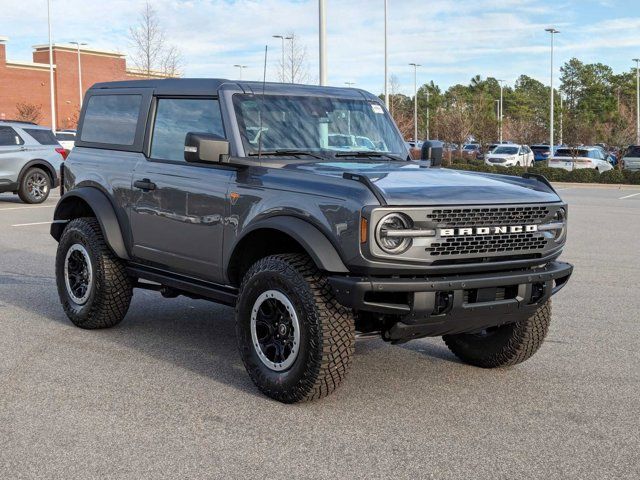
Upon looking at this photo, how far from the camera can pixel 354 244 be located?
502 cm

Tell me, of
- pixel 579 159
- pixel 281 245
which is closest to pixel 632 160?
pixel 579 159

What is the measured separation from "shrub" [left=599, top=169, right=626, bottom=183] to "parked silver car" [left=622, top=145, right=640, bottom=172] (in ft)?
8.15

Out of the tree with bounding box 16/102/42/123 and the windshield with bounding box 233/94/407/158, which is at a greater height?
the tree with bounding box 16/102/42/123

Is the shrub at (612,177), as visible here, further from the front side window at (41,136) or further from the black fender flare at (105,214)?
the black fender flare at (105,214)

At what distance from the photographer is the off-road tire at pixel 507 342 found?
607 cm

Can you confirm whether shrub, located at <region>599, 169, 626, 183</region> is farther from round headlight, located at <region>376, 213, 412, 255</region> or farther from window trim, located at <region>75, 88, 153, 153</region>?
round headlight, located at <region>376, 213, 412, 255</region>

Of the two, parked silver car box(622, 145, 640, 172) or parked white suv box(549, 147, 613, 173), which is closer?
parked silver car box(622, 145, 640, 172)

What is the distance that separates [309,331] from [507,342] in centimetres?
161

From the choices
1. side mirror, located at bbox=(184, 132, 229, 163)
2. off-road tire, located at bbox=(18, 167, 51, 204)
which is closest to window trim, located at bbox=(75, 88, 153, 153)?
side mirror, located at bbox=(184, 132, 229, 163)

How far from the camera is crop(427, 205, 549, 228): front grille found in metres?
5.12

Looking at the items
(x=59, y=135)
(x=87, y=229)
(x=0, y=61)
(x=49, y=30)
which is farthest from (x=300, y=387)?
(x=0, y=61)

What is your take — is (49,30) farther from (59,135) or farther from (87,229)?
(87,229)

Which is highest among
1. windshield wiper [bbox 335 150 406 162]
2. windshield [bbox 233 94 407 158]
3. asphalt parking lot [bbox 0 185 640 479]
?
windshield [bbox 233 94 407 158]

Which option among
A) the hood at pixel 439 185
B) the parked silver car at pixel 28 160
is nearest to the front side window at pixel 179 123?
the hood at pixel 439 185
